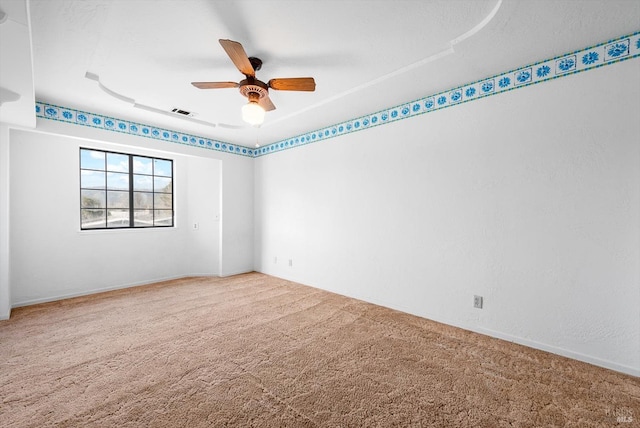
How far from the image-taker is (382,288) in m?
3.67

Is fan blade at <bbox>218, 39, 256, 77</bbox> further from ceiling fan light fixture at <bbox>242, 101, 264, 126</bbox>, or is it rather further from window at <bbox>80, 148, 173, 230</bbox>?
window at <bbox>80, 148, 173, 230</bbox>

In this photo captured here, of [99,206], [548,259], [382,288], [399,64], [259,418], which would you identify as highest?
[399,64]

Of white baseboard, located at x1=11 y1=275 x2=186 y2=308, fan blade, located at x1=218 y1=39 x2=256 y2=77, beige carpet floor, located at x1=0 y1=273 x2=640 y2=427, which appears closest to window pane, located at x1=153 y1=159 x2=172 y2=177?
white baseboard, located at x1=11 y1=275 x2=186 y2=308

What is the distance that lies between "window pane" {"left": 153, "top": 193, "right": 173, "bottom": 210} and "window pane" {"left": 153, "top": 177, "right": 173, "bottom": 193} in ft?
0.25

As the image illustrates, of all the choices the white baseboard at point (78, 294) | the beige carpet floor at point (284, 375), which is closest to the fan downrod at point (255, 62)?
the beige carpet floor at point (284, 375)

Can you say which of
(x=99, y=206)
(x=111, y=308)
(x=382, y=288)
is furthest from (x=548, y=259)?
(x=99, y=206)

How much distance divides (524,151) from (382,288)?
2218mm

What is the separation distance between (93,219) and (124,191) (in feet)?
2.04

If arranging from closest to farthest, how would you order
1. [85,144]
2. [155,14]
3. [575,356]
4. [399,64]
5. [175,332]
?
[155,14], [575,356], [399,64], [175,332], [85,144]

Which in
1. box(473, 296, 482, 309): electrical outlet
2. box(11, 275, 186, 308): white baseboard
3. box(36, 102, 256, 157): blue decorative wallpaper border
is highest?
box(36, 102, 256, 157): blue decorative wallpaper border

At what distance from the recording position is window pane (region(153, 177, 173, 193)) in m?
4.96

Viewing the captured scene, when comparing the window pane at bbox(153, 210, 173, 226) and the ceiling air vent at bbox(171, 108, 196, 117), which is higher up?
the ceiling air vent at bbox(171, 108, 196, 117)

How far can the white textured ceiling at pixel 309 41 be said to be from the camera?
6.11 feet

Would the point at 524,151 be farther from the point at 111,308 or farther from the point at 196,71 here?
the point at 111,308
